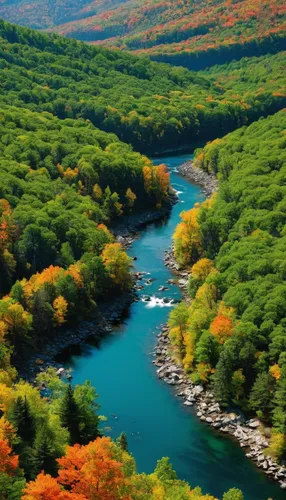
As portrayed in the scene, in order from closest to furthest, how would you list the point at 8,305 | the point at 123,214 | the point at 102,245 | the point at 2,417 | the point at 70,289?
1. the point at 2,417
2. the point at 8,305
3. the point at 70,289
4. the point at 102,245
5. the point at 123,214

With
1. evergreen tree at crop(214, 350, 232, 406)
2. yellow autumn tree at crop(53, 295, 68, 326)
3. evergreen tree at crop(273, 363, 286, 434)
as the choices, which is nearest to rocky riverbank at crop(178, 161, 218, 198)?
yellow autumn tree at crop(53, 295, 68, 326)

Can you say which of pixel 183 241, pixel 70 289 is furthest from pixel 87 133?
pixel 70 289

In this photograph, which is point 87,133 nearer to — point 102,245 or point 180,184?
point 180,184

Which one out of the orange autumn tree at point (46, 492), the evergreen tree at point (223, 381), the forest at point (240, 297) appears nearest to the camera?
the orange autumn tree at point (46, 492)

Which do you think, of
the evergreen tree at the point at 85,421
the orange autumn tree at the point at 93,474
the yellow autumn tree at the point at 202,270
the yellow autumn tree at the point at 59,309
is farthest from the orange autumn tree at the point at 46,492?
the yellow autumn tree at the point at 202,270

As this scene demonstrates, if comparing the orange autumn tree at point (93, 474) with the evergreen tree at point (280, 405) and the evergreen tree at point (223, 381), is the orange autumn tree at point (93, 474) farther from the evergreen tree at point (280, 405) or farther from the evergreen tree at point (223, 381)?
the evergreen tree at point (223, 381)

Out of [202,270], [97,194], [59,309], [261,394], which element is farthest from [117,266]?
[97,194]
